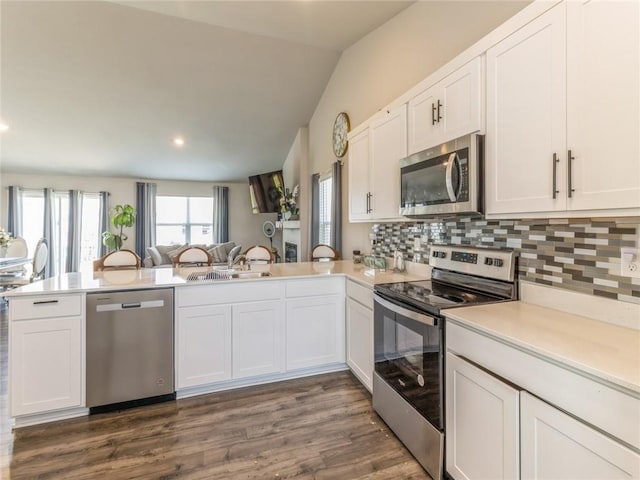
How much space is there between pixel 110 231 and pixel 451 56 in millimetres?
7662

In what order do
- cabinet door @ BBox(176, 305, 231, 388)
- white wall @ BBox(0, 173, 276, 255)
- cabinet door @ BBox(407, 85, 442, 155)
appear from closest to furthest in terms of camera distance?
cabinet door @ BBox(407, 85, 442, 155), cabinet door @ BBox(176, 305, 231, 388), white wall @ BBox(0, 173, 276, 255)

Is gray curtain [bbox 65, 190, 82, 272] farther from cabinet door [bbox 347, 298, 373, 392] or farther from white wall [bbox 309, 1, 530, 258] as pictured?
cabinet door [bbox 347, 298, 373, 392]

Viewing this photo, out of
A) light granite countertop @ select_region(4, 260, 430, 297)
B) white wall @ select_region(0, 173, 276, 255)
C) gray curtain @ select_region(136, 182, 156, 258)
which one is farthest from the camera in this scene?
gray curtain @ select_region(136, 182, 156, 258)

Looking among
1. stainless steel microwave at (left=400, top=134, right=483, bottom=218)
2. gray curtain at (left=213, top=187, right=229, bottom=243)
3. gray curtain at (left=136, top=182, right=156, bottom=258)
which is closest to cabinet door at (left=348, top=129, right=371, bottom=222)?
stainless steel microwave at (left=400, top=134, right=483, bottom=218)

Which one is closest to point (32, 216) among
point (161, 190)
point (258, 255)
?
point (161, 190)

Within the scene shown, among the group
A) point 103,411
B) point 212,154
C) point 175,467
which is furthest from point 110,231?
point 175,467

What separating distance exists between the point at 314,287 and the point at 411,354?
3.63ft

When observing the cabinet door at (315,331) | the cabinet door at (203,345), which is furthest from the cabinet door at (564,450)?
the cabinet door at (203,345)

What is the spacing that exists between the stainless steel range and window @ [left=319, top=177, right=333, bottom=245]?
2823 millimetres

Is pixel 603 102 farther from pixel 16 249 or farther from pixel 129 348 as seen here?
pixel 16 249

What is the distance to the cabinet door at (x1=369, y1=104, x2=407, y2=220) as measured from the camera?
92.0 inches

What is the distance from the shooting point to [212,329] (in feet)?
7.80

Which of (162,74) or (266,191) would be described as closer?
(162,74)

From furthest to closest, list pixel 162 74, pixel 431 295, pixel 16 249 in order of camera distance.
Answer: pixel 16 249 < pixel 162 74 < pixel 431 295
